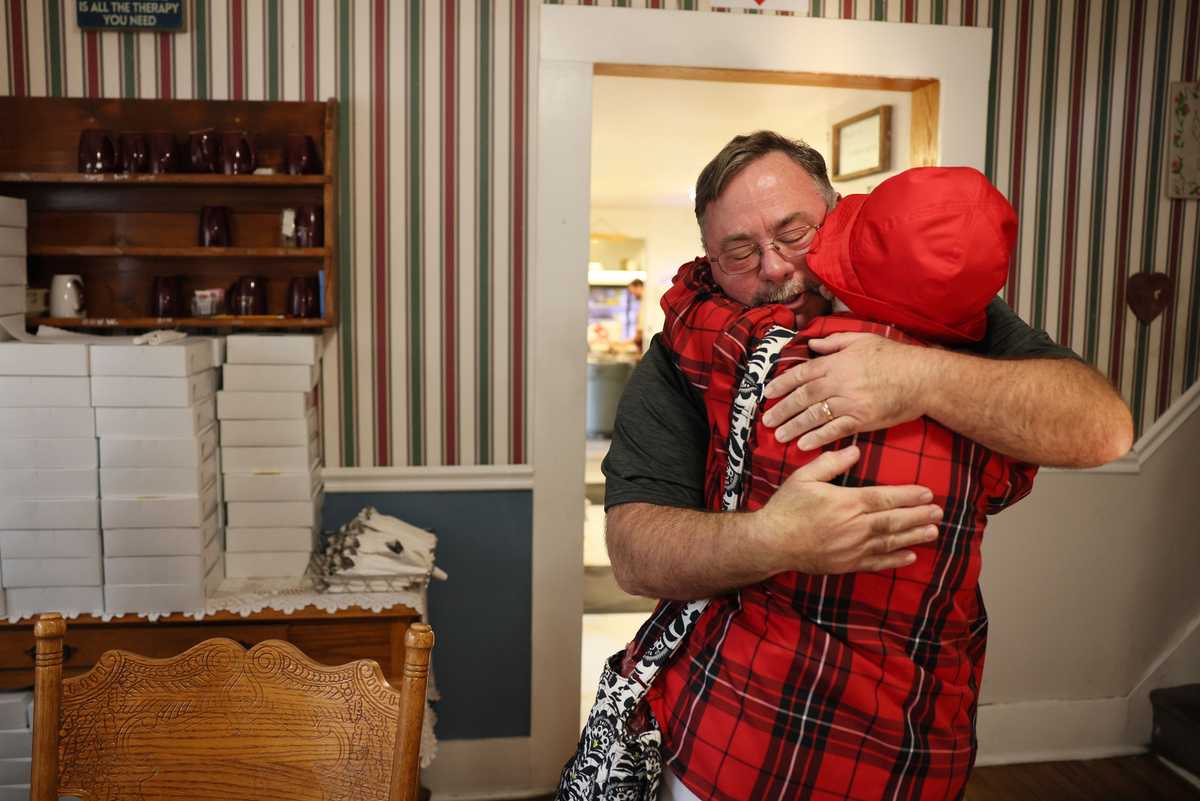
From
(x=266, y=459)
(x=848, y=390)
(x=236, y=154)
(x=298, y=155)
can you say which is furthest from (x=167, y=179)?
(x=848, y=390)

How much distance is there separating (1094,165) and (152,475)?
2.90 metres

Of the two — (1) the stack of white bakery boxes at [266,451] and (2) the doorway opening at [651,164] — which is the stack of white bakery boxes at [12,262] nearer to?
(1) the stack of white bakery boxes at [266,451]

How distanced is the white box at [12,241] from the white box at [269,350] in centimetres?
56

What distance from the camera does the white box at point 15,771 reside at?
2.34 m

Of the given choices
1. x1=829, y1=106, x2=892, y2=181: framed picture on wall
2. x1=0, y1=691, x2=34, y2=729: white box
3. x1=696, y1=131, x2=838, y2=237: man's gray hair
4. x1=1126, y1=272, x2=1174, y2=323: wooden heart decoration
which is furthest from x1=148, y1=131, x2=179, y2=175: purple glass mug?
x1=1126, y1=272, x2=1174, y2=323: wooden heart decoration

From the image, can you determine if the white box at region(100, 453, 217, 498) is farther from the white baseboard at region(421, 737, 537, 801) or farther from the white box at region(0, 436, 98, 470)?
the white baseboard at region(421, 737, 537, 801)

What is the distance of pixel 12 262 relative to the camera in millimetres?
2465

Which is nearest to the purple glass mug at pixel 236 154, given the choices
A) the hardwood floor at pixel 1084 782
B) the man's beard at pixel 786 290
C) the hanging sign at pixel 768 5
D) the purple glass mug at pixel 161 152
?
the purple glass mug at pixel 161 152

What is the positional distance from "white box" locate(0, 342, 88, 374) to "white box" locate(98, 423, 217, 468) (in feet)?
0.61

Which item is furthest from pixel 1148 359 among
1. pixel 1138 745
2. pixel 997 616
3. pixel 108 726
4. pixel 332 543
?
pixel 108 726

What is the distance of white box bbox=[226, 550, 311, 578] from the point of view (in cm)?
263

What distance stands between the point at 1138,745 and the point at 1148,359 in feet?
4.36

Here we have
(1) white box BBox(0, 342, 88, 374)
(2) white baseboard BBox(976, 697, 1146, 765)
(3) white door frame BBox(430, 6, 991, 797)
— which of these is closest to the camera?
(1) white box BBox(0, 342, 88, 374)

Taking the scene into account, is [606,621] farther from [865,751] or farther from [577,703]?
[865,751]
